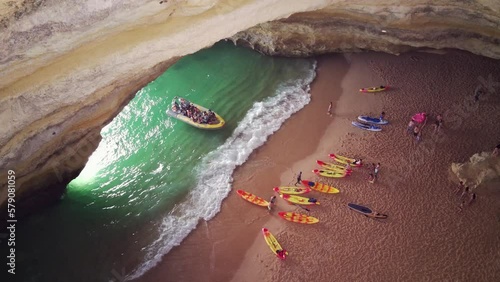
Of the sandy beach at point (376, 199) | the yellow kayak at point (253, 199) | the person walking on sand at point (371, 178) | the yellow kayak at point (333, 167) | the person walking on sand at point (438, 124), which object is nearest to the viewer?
the sandy beach at point (376, 199)

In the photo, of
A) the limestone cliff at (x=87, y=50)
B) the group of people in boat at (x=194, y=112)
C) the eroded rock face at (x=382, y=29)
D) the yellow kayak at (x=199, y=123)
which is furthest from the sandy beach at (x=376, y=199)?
the limestone cliff at (x=87, y=50)

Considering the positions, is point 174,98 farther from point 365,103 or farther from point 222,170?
point 365,103

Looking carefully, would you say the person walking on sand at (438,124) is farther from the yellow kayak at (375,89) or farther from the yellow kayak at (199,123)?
the yellow kayak at (199,123)

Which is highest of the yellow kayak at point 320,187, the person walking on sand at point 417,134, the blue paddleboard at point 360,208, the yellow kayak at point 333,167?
the person walking on sand at point 417,134

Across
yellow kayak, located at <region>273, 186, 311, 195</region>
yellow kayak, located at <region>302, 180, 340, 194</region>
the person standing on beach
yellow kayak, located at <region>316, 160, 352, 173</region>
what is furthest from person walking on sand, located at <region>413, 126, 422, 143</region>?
yellow kayak, located at <region>273, 186, 311, 195</region>

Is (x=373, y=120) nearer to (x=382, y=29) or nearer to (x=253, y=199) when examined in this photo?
(x=382, y=29)

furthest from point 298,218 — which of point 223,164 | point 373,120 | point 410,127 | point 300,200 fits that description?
point 410,127

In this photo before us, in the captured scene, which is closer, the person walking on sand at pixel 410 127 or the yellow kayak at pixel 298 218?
the yellow kayak at pixel 298 218
